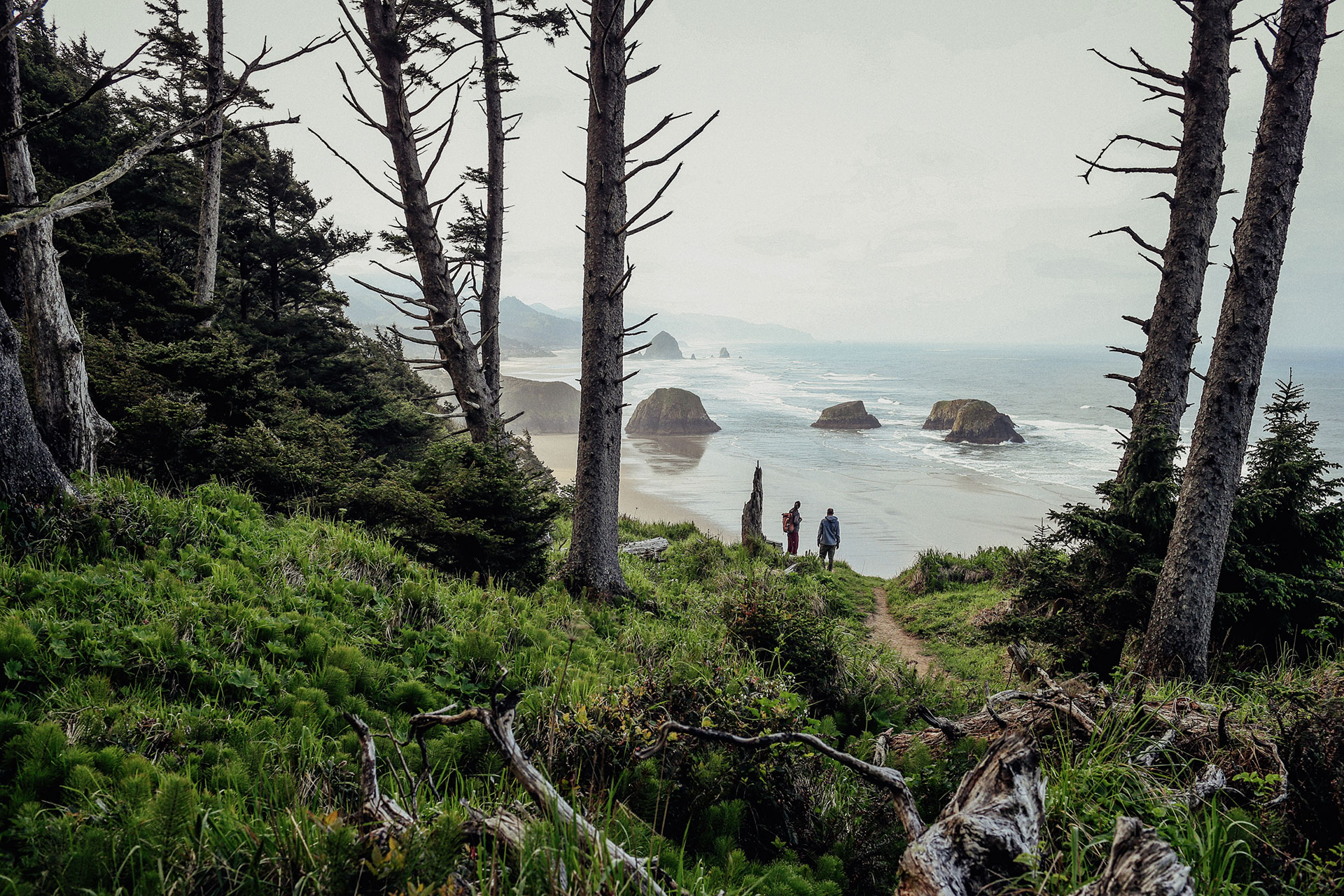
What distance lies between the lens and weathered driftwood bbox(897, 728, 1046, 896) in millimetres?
1897

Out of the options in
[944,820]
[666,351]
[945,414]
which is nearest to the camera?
[944,820]

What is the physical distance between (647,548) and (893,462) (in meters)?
24.8

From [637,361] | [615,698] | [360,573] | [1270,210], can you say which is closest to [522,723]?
[615,698]

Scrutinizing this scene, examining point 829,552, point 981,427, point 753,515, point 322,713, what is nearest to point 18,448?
point 322,713

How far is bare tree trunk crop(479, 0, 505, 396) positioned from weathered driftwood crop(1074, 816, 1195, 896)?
378 inches

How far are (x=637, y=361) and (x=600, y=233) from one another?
119433mm

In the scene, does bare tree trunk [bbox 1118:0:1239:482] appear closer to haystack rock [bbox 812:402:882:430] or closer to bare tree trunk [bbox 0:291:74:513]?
bare tree trunk [bbox 0:291:74:513]

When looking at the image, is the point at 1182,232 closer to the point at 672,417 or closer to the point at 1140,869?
the point at 1140,869

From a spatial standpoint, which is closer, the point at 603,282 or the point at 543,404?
the point at 603,282

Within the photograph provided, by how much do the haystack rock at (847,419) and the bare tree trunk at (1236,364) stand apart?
3864 centimetres

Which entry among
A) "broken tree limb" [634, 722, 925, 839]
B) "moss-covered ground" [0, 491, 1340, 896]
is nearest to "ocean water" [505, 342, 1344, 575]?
"moss-covered ground" [0, 491, 1340, 896]

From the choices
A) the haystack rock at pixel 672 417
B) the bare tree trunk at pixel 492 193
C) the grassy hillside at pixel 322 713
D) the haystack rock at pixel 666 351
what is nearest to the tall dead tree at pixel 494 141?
the bare tree trunk at pixel 492 193

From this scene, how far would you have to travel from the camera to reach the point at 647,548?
440 inches

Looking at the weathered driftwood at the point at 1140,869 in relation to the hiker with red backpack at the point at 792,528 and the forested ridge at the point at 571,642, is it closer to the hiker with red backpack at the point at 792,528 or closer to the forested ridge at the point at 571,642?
the forested ridge at the point at 571,642
